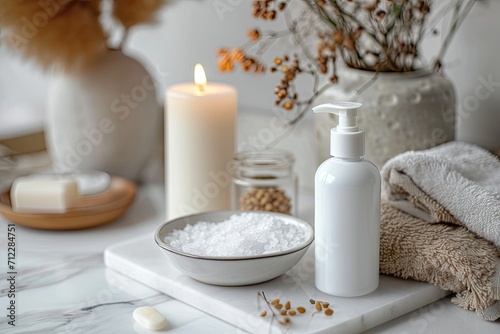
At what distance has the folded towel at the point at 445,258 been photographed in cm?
83

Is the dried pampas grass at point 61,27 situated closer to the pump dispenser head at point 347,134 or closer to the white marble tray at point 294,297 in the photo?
the white marble tray at point 294,297

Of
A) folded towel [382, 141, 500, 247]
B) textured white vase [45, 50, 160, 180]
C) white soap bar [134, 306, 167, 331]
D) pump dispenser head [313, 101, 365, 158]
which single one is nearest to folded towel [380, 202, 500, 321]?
folded towel [382, 141, 500, 247]

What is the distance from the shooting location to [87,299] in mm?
917

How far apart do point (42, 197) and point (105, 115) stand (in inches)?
9.4

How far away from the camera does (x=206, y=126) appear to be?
1090mm

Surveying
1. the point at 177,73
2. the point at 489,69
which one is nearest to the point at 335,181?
the point at 489,69

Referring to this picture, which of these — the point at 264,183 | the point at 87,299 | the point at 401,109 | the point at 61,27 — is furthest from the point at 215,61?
the point at 87,299

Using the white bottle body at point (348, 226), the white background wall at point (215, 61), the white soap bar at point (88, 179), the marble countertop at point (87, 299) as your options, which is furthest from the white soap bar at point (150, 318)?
the white background wall at point (215, 61)

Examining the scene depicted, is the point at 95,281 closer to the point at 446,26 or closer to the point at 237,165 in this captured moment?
the point at 237,165

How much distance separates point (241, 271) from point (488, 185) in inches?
11.9

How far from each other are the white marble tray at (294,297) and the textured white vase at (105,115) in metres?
0.41

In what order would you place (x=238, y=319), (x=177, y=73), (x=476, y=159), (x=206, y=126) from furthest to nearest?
(x=177, y=73), (x=206, y=126), (x=476, y=159), (x=238, y=319)

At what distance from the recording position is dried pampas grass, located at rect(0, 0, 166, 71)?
4.12 feet

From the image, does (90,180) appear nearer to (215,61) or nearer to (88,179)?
(88,179)
